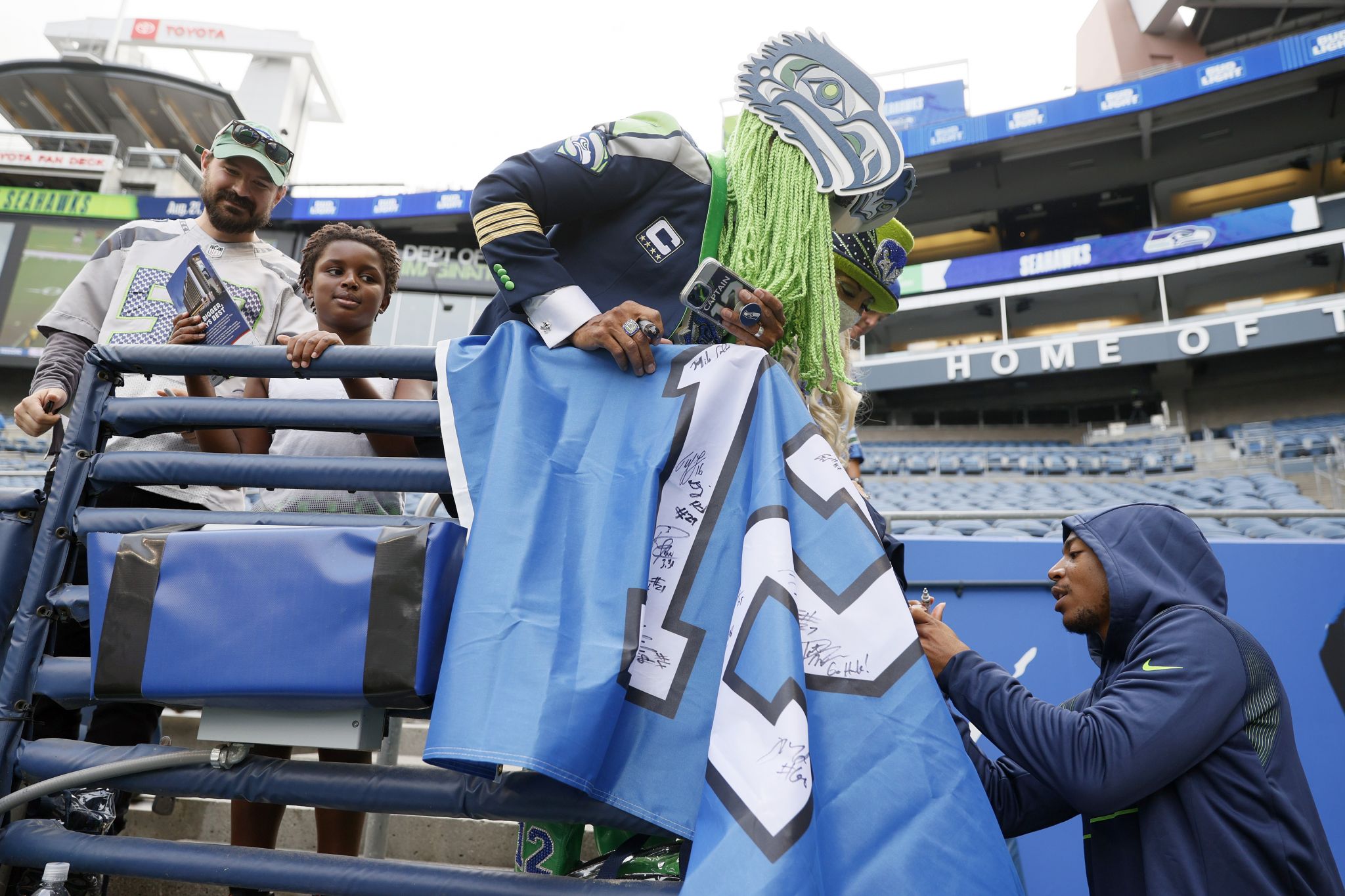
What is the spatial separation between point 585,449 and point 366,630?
39 centimetres

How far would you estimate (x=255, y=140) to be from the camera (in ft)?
6.22

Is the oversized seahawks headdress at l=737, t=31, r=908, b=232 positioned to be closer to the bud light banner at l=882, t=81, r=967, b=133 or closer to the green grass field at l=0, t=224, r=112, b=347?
the green grass field at l=0, t=224, r=112, b=347

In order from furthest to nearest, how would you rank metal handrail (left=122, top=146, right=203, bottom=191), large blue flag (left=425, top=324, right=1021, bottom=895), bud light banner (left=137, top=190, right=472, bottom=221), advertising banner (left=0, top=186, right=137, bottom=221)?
metal handrail (left=122, top=146, right=203, bottom=191), bud light banner (left=137, top=190, right=472, bottom=221), advertising banner (left=0, top=186, right=137, bottom=221), large blue flag (left=425, top=324, right=1021, bottom=895)

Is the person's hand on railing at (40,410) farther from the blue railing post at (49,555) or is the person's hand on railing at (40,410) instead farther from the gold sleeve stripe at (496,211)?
the gold sleeve stripe at (496,211)

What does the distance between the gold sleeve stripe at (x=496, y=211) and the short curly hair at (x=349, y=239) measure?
2.01 feet

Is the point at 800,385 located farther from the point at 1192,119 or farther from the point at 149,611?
the point at 1192,119

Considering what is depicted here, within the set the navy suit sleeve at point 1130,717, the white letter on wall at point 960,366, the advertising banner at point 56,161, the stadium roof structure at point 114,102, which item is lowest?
the navy suit sleeve at point 1130,717

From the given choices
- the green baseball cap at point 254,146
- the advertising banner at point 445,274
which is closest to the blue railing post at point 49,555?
the green baseball cap at point 254,146

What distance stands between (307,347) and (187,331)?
37cm

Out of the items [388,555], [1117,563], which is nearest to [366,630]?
[388,555]

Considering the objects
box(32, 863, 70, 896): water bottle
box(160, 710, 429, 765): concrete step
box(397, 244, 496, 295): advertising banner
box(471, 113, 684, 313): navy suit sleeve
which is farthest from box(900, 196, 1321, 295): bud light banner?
box(32, 863, 70, 896): water bottle

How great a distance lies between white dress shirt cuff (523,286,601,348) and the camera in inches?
51.0

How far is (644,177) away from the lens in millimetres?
1488

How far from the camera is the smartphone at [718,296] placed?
131 cm
